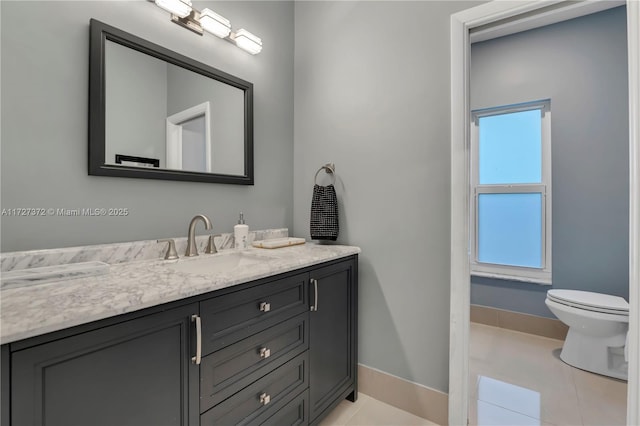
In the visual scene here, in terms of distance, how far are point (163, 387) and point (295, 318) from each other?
1.94ft

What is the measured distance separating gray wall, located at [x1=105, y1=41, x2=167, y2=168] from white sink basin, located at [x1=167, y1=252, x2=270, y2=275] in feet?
1.61

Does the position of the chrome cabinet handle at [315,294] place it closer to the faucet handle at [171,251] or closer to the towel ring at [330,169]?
the faucet handle at [171,251]

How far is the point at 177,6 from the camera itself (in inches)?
56.0

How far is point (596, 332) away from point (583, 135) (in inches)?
61.1

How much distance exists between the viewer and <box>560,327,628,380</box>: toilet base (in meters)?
2.02

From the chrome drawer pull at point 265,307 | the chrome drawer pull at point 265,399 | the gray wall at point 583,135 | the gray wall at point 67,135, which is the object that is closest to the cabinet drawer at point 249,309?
the chrome drawer pull at point 265,307

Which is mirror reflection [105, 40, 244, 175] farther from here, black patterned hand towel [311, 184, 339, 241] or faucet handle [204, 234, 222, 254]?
black patterned hand towel [311, 184, 339, 241]

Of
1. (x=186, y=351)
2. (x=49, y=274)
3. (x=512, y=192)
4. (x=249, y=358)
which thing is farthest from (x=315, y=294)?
(x=512, y=192)

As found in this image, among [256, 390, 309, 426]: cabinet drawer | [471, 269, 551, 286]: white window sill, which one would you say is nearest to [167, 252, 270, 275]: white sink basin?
[256, 390, 309, 426]: cabinet drawer

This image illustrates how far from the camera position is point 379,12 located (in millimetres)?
1827

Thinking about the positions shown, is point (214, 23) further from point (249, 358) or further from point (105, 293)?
point (249, 358)

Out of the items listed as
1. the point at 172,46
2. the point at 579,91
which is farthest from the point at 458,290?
the point at 579,91

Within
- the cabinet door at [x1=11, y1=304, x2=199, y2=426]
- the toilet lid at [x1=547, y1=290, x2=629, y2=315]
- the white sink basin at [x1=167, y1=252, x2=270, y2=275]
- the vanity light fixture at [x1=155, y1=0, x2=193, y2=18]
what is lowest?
the toilet lid at [x1=547, y1=290, x2=629, y2=315]

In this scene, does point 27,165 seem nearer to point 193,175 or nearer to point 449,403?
point 193,175
